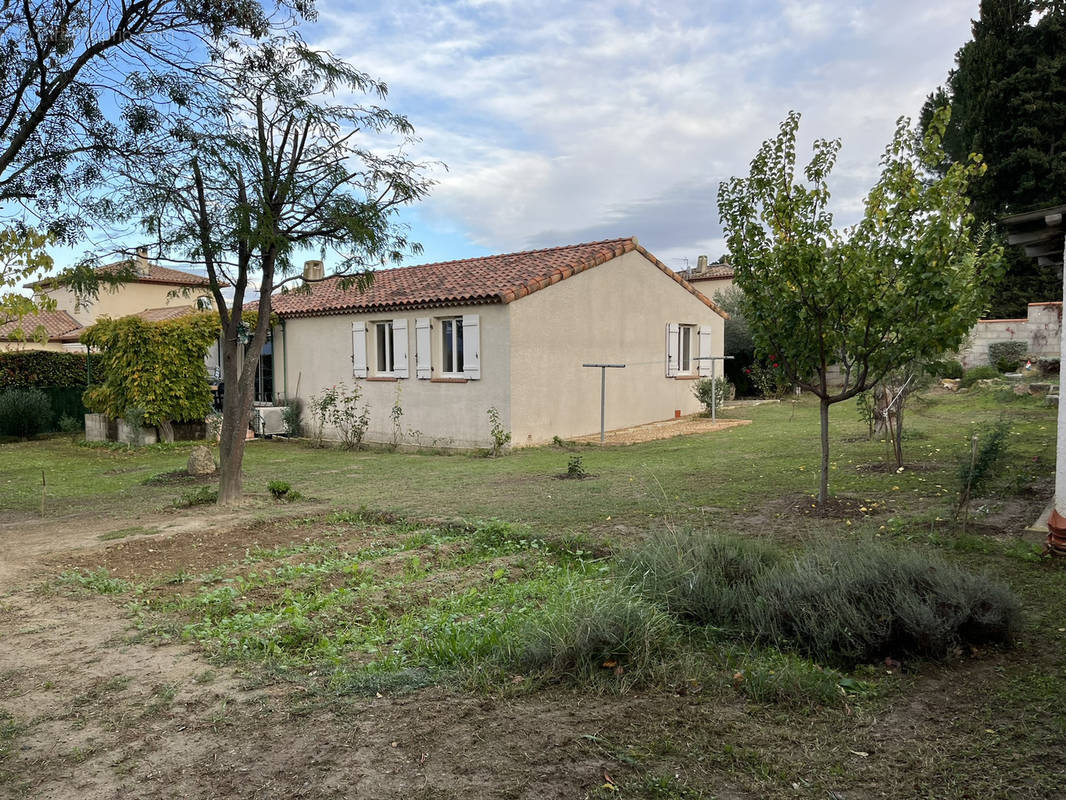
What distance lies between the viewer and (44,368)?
72.4 feet

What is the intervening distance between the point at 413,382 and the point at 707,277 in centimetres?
2699

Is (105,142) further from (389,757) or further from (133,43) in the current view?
(389,757)

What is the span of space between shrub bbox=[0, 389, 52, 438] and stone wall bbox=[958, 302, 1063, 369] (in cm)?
2529

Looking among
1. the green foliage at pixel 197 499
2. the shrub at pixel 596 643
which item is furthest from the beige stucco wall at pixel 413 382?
the shrub at pixel 596 643

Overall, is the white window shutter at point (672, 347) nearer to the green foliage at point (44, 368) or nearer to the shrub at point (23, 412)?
the green foliage at point (44, 368)

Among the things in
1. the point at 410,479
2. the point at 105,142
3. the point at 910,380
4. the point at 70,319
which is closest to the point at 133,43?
the point at 105,142

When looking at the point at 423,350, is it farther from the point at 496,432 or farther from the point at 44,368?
the point at 44,368

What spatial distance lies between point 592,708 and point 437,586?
2.22 m

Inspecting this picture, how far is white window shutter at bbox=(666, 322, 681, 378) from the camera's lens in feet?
65.6

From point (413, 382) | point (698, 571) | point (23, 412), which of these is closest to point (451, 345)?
point (413, 382)

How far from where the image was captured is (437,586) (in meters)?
5.29

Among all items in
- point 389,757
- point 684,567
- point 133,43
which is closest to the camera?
point 389,757

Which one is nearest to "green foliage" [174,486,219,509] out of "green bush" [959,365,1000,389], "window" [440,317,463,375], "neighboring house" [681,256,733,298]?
"window" [440,317,463,375]

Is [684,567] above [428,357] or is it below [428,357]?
below
